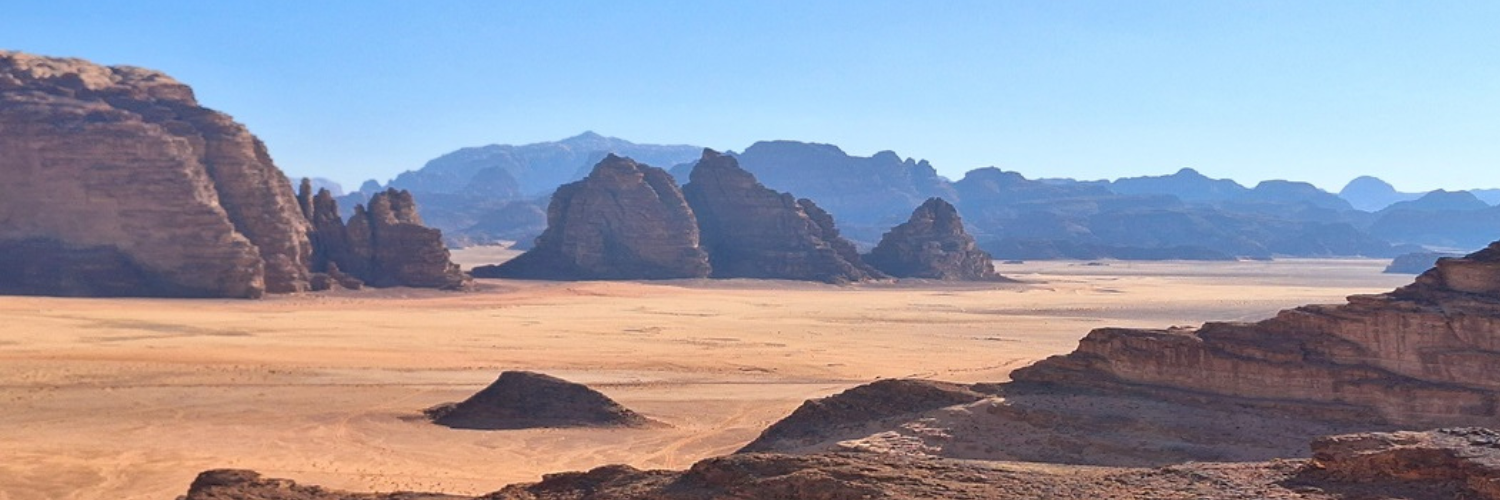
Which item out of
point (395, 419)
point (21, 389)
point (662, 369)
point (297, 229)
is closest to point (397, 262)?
point (297, 229)

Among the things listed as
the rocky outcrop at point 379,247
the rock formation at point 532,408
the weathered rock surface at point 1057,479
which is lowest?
the rock formation at point 532,408

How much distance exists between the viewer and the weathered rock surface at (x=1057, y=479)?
10984 millimetres

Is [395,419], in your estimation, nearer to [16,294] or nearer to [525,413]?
[525,413]

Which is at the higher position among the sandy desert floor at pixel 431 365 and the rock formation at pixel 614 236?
the rock formation at pixel 614 236

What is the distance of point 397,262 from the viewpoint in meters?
69.7

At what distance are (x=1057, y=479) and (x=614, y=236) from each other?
7897 centimetres

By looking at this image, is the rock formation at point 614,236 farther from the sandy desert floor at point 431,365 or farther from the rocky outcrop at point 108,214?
the rocky outcrop at point 108,214

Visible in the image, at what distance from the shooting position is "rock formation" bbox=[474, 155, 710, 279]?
8756 centimetres

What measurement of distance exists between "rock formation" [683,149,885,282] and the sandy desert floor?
1149 centimetres

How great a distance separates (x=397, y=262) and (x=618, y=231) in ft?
75.5

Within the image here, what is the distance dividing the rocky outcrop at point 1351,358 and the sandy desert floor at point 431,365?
693 centimetres

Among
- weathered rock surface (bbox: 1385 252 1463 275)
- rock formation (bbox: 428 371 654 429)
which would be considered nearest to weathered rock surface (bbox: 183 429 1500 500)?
rock formation (bbox: 428 371 654 429)

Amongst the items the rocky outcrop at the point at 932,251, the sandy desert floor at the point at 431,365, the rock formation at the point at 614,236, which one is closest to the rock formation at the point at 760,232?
the rocky outcrop at the point at 932,251

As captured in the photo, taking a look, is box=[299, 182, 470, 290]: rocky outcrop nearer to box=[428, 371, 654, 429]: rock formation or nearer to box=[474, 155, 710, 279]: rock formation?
box=[474, 155, 710, 279]: rock formation
